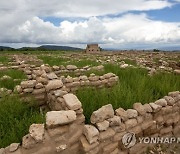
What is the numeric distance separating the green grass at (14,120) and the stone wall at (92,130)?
63 cm

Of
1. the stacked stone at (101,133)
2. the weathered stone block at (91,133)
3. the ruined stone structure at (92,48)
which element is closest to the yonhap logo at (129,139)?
the stacked stone at (101,133)

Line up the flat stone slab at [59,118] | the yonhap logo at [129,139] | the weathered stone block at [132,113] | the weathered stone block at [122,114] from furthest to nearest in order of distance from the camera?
1. the weathered stone block at [132,113]
2. the weathered stone block at [122,114]
3. the yonhap logo at [129,139]
4. the flat stone slab at [59,118]

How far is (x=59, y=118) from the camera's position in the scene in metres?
4.37

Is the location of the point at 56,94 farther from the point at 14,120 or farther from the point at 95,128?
the point at 95,128

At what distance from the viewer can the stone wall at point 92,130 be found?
4.09 meters

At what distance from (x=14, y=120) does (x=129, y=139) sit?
8.67 feet

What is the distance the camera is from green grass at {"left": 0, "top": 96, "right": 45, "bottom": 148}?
184 inches

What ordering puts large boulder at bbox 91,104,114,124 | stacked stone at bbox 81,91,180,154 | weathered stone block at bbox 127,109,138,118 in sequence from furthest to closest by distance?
weathered stone block at bbox 127,109,138,118
large boulder at bbox 91,104,114,124
stacked stone at bbox 81,91,180,154

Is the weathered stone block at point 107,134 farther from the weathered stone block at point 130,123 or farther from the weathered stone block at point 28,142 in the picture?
the weathered stone block at point 28,142

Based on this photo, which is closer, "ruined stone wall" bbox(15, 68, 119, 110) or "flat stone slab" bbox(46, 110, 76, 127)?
"flat stone slab" bbox(46, 110, 76, 127)

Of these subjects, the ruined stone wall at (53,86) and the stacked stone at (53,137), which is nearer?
the stacked stone at (53,137)

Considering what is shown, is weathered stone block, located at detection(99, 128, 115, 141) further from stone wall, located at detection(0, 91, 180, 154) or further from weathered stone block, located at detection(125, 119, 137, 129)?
weathered stone block, located at detection(125, 119, 137, 129)

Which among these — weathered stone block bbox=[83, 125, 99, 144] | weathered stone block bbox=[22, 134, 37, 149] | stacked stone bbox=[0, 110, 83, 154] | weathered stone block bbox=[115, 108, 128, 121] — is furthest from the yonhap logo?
weathered stone block bbox=[22, 134, 37, 149]

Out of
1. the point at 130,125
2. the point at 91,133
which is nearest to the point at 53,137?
the point at 91,133
